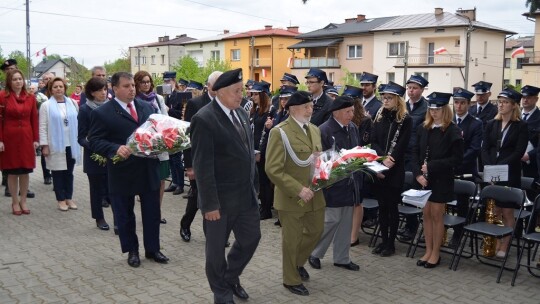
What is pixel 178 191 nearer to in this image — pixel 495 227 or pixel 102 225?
pixel 102 225

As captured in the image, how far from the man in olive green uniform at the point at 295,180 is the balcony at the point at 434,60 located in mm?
41419

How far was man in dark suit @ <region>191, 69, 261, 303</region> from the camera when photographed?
4.39 meters

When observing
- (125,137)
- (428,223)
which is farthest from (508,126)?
(125,137)

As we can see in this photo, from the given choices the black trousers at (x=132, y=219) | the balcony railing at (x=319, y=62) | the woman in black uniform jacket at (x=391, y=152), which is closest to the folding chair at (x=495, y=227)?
the woman in black uniform jacket at (x=391, y=152)

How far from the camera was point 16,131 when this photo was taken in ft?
26.4

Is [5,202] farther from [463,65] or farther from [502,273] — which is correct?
[463,65]

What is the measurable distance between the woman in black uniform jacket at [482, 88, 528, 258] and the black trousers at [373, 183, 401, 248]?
4.19ft

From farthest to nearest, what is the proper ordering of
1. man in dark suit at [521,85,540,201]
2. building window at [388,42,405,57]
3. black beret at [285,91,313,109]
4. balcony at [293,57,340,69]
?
balcony at [293,57,340,69], building window at [388,42,405,57], man in dark suit at [521,85,540,201], black beret at [285,91,313,109]

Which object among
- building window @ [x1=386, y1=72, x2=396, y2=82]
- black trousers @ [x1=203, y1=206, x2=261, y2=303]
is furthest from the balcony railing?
black trousers @ [x1=203, y1=206, x2=261, y2=303]

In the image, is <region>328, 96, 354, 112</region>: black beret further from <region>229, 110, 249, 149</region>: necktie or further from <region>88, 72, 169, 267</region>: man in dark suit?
<region>88, 72, 169, 267</region>: man in dark suit

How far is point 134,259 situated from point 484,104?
599 cm

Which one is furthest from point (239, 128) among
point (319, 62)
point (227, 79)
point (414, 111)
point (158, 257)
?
point (319, 62)

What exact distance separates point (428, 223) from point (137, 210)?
490cm

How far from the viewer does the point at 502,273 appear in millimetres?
5809
